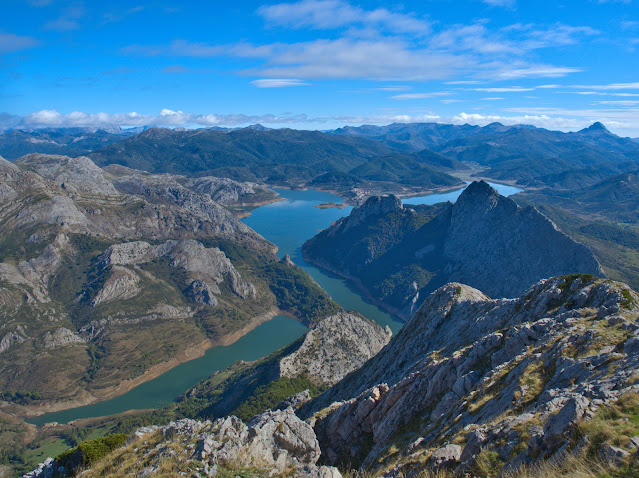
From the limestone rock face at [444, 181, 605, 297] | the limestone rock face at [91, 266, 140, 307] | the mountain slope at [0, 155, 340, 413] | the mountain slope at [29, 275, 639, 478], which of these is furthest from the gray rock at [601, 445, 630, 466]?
the limestone rock face at [91, 266, 140, 307]

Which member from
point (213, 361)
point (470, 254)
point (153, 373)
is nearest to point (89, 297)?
point (153, 373)

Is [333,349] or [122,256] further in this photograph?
[122,256]

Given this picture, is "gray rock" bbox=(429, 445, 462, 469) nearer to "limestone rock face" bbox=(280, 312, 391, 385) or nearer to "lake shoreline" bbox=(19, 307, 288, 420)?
"limestone rock face" bbox=(280, 312, 391, 385)

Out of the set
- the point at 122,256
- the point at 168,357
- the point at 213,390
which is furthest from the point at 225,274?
the point at 213,390

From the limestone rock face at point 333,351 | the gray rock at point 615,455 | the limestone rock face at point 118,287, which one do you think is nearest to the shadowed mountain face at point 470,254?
the limestone rock face at point 333,351

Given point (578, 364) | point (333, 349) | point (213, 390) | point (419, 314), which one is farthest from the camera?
point (213, 390)

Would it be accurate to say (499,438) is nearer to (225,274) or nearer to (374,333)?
(374,333)

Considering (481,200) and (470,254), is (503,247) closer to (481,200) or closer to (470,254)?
(470,254)
